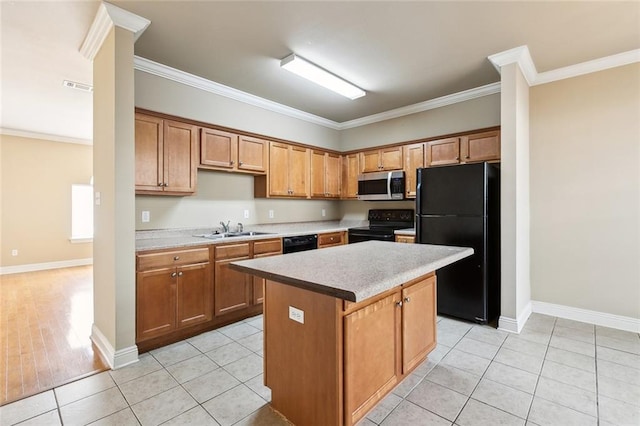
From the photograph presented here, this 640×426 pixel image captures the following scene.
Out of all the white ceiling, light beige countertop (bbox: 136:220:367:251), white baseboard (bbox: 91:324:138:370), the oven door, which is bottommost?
white baseboard (bbox: 91:324:138:370)

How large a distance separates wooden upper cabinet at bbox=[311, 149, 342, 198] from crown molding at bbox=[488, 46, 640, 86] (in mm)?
2610

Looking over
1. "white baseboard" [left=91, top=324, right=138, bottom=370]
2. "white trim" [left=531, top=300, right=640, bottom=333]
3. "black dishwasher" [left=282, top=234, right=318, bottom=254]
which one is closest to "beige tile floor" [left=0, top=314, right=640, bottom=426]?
"white baseboard" [left=91, top=324, right=138, bottom=370]

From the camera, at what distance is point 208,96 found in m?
3.61

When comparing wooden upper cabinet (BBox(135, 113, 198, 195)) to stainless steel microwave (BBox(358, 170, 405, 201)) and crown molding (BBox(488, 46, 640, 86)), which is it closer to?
stainless steel microwave (BBox(358, 170, 405, 201))

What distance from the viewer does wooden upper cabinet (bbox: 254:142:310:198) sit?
13.8ft

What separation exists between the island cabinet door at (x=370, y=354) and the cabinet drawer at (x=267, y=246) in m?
2.02

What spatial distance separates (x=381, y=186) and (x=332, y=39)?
2.35 metres

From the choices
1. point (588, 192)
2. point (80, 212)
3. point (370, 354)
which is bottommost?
point (370, 354)

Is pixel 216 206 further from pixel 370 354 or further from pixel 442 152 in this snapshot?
pixel 442 152

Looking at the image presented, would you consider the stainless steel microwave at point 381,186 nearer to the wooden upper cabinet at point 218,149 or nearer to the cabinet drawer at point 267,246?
the cabinet drawer at point 267,246

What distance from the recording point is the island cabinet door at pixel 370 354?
154 cm

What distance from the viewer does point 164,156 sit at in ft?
10.2

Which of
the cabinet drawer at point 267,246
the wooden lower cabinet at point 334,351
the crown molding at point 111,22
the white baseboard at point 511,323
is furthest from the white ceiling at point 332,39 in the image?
the white baseboard at point 511,323

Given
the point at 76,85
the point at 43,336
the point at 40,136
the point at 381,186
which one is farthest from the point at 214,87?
the point at 40,136
